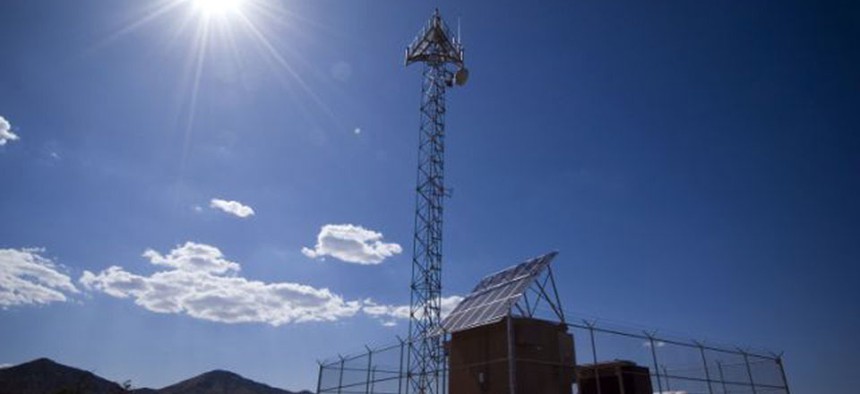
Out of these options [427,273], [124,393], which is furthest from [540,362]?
[124,393]

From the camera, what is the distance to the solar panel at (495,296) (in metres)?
18.6

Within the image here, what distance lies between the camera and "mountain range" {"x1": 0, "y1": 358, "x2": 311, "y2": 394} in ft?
327

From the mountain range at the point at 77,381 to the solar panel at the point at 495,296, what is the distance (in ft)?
244

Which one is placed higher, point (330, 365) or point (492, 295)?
point (492, 295)

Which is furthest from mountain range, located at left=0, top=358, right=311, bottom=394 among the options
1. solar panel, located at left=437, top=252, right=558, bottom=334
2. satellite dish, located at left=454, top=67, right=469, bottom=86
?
solar panel, located at left=437, top=252, right=558, bottom=334

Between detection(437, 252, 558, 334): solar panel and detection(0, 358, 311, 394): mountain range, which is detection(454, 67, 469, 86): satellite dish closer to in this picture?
detection(437, 252, 558, 334): solar panel

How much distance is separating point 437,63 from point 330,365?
24.3m

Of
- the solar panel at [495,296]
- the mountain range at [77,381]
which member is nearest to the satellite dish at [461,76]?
the solar panel at [495,296]

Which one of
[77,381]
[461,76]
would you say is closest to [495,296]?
[461,76]

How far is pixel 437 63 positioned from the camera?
1590 inches

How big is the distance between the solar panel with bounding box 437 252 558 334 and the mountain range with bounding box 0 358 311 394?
244 feet

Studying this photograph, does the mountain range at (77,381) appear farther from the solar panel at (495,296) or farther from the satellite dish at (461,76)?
the solar panel at (495,296)

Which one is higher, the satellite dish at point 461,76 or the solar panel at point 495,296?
the satellite dish at point 461,76

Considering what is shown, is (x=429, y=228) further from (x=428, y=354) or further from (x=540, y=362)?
(x=540, y=362)
